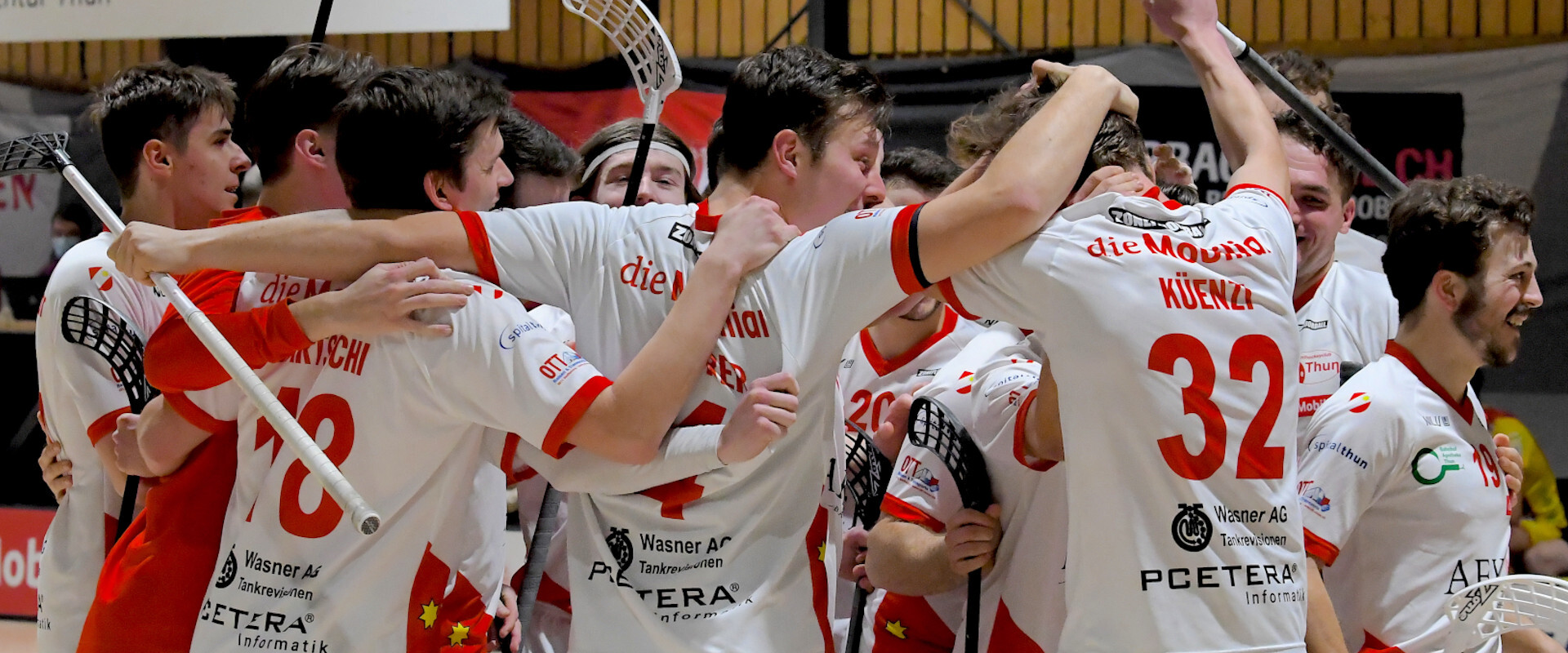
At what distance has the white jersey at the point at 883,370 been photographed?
3.66 meters

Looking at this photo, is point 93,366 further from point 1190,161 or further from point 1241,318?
point 1190,161

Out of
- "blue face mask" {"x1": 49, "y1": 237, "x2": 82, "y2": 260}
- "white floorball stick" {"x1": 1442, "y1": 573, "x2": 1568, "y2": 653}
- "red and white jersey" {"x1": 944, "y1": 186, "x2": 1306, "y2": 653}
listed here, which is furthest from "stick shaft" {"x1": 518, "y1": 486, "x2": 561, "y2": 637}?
"blue face mask" {"x1": 49, "y1": 237, "x2": 82, "y2": 260}

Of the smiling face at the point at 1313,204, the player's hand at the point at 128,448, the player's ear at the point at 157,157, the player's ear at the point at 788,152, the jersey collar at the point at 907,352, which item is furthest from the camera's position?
the jersey collar at the point at 907,352

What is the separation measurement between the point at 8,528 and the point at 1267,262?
714 centimetres

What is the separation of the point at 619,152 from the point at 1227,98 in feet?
6.55

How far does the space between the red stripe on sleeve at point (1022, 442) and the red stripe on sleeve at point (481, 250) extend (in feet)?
3.41

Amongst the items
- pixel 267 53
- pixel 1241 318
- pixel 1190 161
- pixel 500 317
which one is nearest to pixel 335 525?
pixel 500 317

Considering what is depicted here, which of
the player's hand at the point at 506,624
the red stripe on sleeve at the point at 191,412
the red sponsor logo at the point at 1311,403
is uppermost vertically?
the red stripe on sleeve at the point at 191,412

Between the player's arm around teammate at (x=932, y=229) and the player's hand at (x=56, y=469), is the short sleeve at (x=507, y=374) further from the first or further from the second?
the player's hand at (x=56, y=469)

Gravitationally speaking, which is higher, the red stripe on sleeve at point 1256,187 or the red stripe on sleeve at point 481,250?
the red stripe on sleeve at point 1256,187

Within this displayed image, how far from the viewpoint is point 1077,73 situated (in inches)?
92.4

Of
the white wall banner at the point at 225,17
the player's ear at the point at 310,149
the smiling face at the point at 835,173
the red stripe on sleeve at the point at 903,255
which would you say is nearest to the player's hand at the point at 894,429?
the smiling face at the point at 835,173

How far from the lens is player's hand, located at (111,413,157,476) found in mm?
2705

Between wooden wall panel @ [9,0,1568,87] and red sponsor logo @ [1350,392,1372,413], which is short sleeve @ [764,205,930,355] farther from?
wooden wall panel @ [9,0,1568,87]
